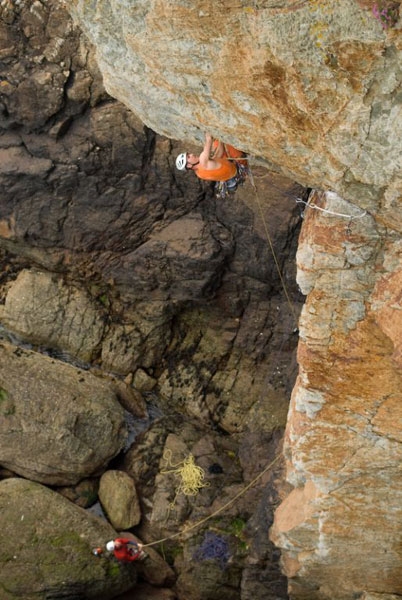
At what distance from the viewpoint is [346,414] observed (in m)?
6.36

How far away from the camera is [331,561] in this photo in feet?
25.0

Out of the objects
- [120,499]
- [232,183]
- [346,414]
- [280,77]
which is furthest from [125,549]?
[280,77]

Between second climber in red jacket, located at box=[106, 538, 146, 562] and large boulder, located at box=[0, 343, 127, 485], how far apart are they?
1.12 metres

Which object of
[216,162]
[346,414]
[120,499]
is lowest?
[120,499]

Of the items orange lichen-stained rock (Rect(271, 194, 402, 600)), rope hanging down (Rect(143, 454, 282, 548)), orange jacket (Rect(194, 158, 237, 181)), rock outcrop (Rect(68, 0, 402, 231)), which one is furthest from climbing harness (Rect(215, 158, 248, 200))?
rope hanging down (Rect(143, 454, 282, 548))

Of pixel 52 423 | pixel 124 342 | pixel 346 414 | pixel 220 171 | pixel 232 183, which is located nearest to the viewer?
pixel 346 414

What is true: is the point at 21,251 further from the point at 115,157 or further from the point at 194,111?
the point at 194,111

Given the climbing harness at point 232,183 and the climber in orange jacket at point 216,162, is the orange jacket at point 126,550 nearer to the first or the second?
the climbing harness at point 232,183

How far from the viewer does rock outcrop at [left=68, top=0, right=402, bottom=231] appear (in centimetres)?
425

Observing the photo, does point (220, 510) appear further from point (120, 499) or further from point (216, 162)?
point (216, 162)

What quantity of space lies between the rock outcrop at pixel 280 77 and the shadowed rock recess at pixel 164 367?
0.97 ft

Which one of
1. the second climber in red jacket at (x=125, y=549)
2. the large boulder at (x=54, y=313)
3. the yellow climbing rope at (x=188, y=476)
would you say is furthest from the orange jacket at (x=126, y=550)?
the large boulder at (x=54, y=313)

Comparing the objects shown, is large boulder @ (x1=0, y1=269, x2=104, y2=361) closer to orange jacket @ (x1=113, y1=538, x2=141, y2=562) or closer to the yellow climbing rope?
the yellow climbing rope

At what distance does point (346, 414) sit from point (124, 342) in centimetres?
499
